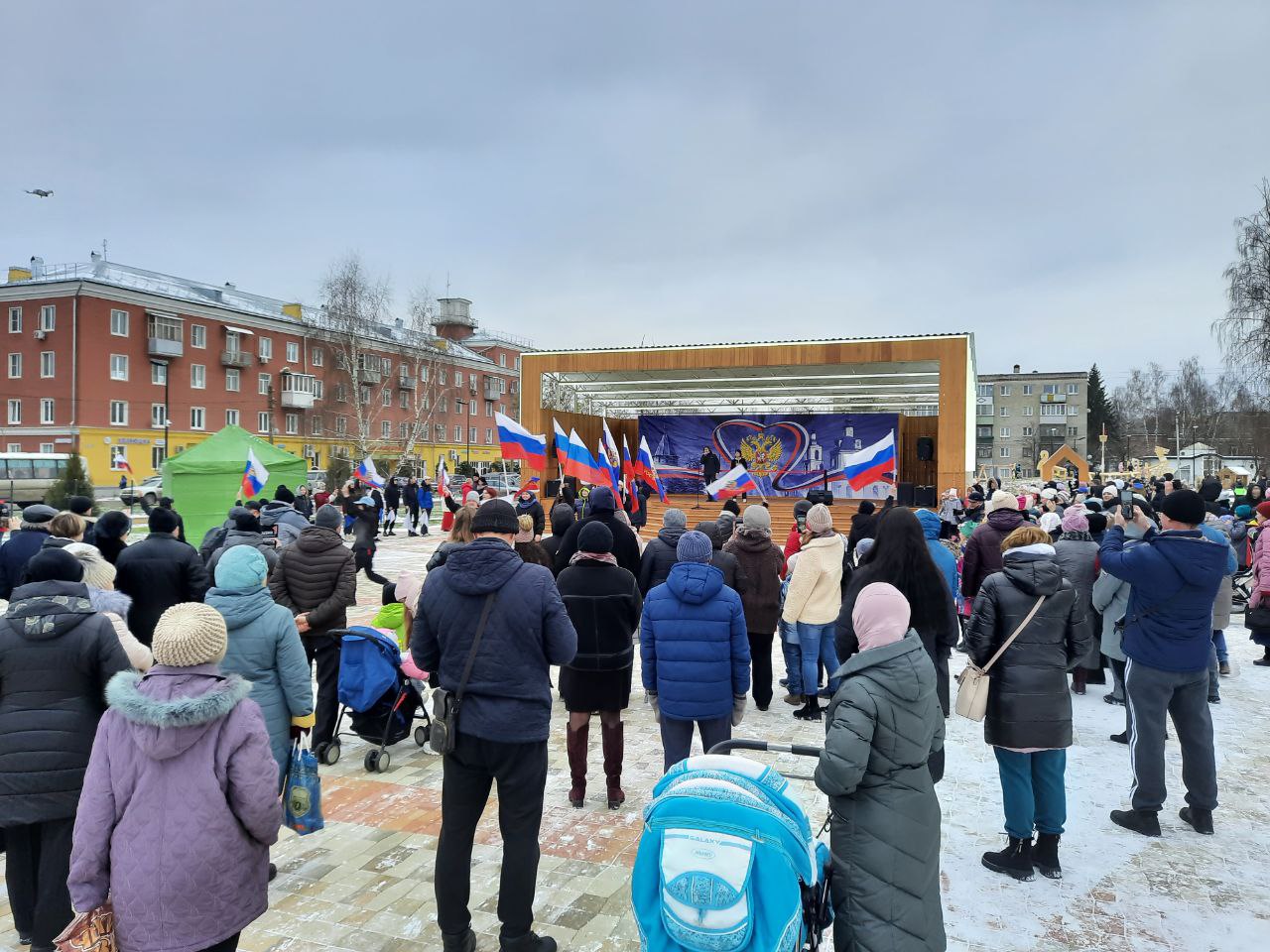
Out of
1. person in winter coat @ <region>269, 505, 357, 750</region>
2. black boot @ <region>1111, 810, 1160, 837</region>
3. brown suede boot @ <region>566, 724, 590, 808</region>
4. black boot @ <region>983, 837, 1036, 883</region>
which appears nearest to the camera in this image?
black boot @ <region>983, 837, 1036, 883</region>

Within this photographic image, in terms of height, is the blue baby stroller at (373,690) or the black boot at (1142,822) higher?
the blue baby stroller at (373,690)

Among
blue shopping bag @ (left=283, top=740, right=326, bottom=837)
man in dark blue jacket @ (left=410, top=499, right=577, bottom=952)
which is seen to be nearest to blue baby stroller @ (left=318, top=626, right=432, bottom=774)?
blue shopping bag @ (left=283, top=740, right=326, bottom=837)

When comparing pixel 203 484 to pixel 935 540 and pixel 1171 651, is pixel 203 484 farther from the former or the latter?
pixel 1171 651

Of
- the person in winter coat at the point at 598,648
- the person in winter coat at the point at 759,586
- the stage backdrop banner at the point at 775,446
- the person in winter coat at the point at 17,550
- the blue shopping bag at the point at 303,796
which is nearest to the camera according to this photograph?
the blue shopping bag at the point at 303,796

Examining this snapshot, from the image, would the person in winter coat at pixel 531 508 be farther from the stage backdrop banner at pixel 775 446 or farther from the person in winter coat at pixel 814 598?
the stage backdrop banner at pixel 775 446

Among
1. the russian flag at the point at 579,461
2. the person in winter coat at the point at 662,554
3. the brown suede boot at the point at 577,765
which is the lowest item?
the brown suede boot at the point at 577,765

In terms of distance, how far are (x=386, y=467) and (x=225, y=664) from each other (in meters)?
45.5

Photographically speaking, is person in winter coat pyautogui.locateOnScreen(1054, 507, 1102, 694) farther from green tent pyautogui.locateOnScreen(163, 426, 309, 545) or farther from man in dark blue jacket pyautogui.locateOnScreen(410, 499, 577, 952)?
green tent pyautogui.locateOnScreen(163, 426, 309, 545)

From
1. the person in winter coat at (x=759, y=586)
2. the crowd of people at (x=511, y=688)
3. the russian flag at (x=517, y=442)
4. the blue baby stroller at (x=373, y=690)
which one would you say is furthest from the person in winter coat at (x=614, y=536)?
the russian flag at (x=517, y=442)

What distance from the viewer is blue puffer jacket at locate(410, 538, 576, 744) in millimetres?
3301

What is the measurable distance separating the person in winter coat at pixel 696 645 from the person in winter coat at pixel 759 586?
7.42 ft

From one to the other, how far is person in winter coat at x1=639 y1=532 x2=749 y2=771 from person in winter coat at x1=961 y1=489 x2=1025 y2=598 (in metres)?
3.72

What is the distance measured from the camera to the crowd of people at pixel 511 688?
8.20 feet

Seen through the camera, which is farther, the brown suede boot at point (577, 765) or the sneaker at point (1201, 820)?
the brown suede boot at point (577, 765)
